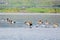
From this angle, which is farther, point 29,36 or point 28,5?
point 28,5

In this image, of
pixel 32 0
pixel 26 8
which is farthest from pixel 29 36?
pixel 32 0

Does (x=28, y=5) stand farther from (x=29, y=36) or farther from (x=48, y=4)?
(x=29, y=36)

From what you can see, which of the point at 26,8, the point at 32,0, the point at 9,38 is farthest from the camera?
the point at 32,0

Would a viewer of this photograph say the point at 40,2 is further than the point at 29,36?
Yes

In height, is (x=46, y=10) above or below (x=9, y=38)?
below

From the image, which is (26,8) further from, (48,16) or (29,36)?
(29,36)

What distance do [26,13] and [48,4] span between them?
1.25 m

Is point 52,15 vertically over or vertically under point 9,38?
under

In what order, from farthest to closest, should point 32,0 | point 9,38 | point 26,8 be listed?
1. point 32,0
2. point 26,8
3. point 9,38

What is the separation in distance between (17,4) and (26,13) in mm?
648

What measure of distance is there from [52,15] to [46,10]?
1.46 feet

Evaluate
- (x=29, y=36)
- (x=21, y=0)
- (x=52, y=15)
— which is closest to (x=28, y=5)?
(x=21, y=0)

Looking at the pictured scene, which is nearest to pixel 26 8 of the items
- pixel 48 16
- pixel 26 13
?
pixel 26 13

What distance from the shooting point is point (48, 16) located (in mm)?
13094
